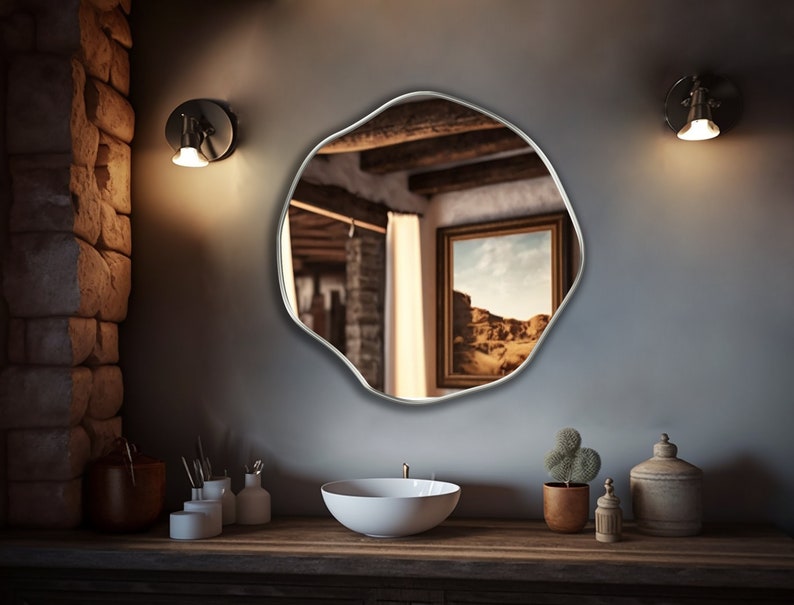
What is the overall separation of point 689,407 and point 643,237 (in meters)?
0.48

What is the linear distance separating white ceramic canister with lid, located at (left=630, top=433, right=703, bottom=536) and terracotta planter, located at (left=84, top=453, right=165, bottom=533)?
4.16ft

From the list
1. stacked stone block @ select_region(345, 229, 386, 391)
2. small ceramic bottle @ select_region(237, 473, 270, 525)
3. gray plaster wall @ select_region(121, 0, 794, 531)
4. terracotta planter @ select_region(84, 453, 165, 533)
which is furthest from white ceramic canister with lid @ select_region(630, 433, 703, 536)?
terracotta planter @ select_region(84, 453, 165, 533)

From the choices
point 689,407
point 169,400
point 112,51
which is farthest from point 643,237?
point 112,51

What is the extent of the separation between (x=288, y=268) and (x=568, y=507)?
3.47 feet

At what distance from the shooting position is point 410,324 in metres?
2.33

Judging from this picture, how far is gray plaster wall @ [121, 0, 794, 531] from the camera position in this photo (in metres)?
2.21

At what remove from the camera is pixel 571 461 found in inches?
83.0

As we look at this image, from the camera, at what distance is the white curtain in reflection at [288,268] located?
2439mm

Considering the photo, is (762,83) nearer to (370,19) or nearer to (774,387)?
(774,387)

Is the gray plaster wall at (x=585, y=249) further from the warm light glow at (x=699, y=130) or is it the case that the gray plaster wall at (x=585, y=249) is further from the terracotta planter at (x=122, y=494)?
the terracotta planter at (x=122, y=494)

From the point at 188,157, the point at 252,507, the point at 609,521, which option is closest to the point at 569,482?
the point at 609,521

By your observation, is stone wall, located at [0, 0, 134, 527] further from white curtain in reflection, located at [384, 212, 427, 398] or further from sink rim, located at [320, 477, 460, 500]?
white curtain in reflection, located at [384, 212, 427, 398]

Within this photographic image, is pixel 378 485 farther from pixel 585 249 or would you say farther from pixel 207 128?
pixel 207 128

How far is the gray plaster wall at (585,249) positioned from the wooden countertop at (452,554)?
271mm
